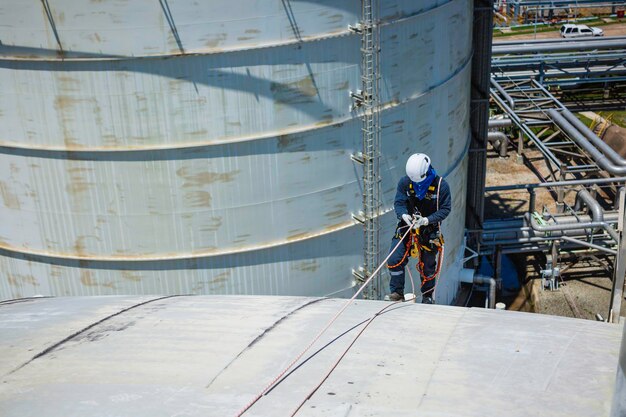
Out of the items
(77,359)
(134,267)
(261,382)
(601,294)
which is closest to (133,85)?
(134,267)

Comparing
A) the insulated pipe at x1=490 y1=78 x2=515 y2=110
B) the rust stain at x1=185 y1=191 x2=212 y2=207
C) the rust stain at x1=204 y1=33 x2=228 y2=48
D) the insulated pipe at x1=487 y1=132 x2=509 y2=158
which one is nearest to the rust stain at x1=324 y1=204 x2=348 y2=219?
the rust stain at x1=185 y1=191 x2=212 y2=207

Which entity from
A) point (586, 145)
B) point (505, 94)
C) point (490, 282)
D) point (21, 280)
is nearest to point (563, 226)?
point (490, 282)

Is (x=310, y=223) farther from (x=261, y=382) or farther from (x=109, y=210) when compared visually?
(x=261, y=382)

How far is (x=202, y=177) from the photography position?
11.7 meters

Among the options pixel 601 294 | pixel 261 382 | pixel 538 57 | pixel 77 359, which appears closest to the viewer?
pixel 261 382

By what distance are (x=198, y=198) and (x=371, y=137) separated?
3.18 m

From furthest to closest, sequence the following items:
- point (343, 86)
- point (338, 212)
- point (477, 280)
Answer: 1. point (477, 280)
2. point (338, 212)
3. point (343, 86)

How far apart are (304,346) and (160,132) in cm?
582

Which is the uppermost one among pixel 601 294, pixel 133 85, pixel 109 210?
pixel 133 85

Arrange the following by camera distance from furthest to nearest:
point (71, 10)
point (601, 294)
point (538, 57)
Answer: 1. point (538, 57)
2. point (601, 294)
3. point (71, 10)

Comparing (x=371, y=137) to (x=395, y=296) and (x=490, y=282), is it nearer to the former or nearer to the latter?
(x=395, y=296)

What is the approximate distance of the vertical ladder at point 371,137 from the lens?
38.8ft

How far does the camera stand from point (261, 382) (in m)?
5.90

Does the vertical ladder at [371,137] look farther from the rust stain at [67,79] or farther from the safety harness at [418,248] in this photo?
the rust stain at [67,79]
